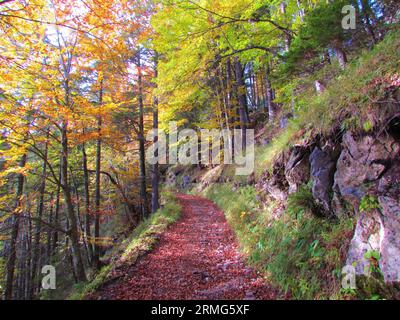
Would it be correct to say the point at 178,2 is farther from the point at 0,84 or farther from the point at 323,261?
the point at 323,261

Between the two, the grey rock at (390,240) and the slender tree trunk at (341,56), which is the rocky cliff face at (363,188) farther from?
the slender tree trunk at (341,56)

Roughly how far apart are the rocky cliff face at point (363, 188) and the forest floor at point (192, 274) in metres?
1.71

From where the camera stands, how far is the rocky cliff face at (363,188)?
2.59 metres

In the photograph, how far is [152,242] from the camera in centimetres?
674

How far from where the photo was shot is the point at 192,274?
4898 mm

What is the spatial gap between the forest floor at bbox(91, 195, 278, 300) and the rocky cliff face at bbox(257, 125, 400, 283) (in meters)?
1.71

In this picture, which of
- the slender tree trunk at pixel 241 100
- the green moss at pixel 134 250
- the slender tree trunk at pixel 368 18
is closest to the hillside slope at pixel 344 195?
the slender tree trunk at pixel 368 18

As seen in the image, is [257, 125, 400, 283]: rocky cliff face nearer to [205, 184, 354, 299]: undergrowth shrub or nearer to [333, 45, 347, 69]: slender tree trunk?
[205, 184, 354, 299]: undergrowth shrub

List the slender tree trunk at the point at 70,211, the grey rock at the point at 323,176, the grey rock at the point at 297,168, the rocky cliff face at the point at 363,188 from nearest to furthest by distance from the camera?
the rocky cliff face at the point at 363,188
the grey rock at the point at 323,176
the grey rock at the point at 297,168
the slender tree trunk at the point at 70,211

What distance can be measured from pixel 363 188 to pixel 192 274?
11.9 feet

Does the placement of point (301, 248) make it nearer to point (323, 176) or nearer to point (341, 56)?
point (323, 176)

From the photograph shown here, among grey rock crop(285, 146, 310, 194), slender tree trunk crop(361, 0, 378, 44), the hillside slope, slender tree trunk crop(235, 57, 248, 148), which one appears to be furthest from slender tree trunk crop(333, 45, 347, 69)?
slender tree trunk crop(235, 57, 248, 148)

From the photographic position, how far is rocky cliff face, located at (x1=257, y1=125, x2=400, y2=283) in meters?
2.59
